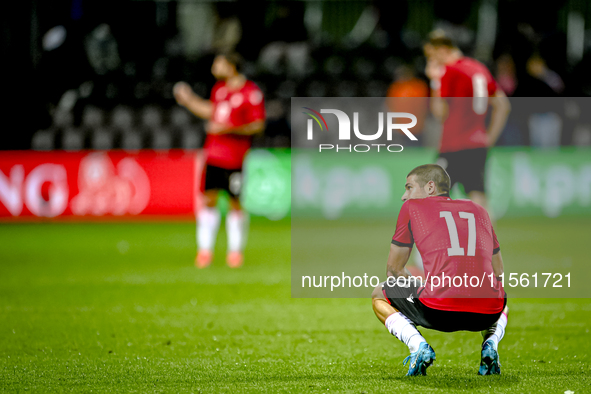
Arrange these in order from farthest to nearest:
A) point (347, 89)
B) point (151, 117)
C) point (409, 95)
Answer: point (347, 89) → point (151, 117) → point (409, 95)

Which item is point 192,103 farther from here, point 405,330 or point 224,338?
point 405,330

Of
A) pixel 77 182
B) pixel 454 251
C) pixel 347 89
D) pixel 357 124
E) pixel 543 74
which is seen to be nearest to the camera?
pixel 454 251

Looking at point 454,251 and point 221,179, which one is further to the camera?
point 221,179

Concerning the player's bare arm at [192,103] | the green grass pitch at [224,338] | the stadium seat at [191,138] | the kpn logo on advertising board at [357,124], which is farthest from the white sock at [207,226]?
the stadium seat at [191,138]

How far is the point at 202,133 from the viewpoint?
13.8 metres

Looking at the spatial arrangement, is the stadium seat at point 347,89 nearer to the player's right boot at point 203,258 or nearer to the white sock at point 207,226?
the white sock at point 207,226

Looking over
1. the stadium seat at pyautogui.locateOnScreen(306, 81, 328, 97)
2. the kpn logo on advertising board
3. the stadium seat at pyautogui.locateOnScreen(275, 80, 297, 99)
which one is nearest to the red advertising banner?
the stadium seat at pyautogui.locateOnScreen(275, 80, 297, 99)

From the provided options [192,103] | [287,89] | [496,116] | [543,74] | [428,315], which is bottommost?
[428,315]

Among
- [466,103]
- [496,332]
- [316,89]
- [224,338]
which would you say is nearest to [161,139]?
[316,89]

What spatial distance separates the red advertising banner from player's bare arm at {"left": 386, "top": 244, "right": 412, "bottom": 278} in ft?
28.9

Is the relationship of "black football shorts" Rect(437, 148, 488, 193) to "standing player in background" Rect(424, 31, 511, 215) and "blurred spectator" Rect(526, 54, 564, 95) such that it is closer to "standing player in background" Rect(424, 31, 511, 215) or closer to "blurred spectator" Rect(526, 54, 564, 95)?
"standing player in background" Rect(424, 31, 511, 215)

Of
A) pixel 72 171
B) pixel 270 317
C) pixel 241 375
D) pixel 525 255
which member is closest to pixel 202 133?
pixel 72 171

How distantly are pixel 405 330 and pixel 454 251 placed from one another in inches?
16.3

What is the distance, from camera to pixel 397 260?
10.1 ft
